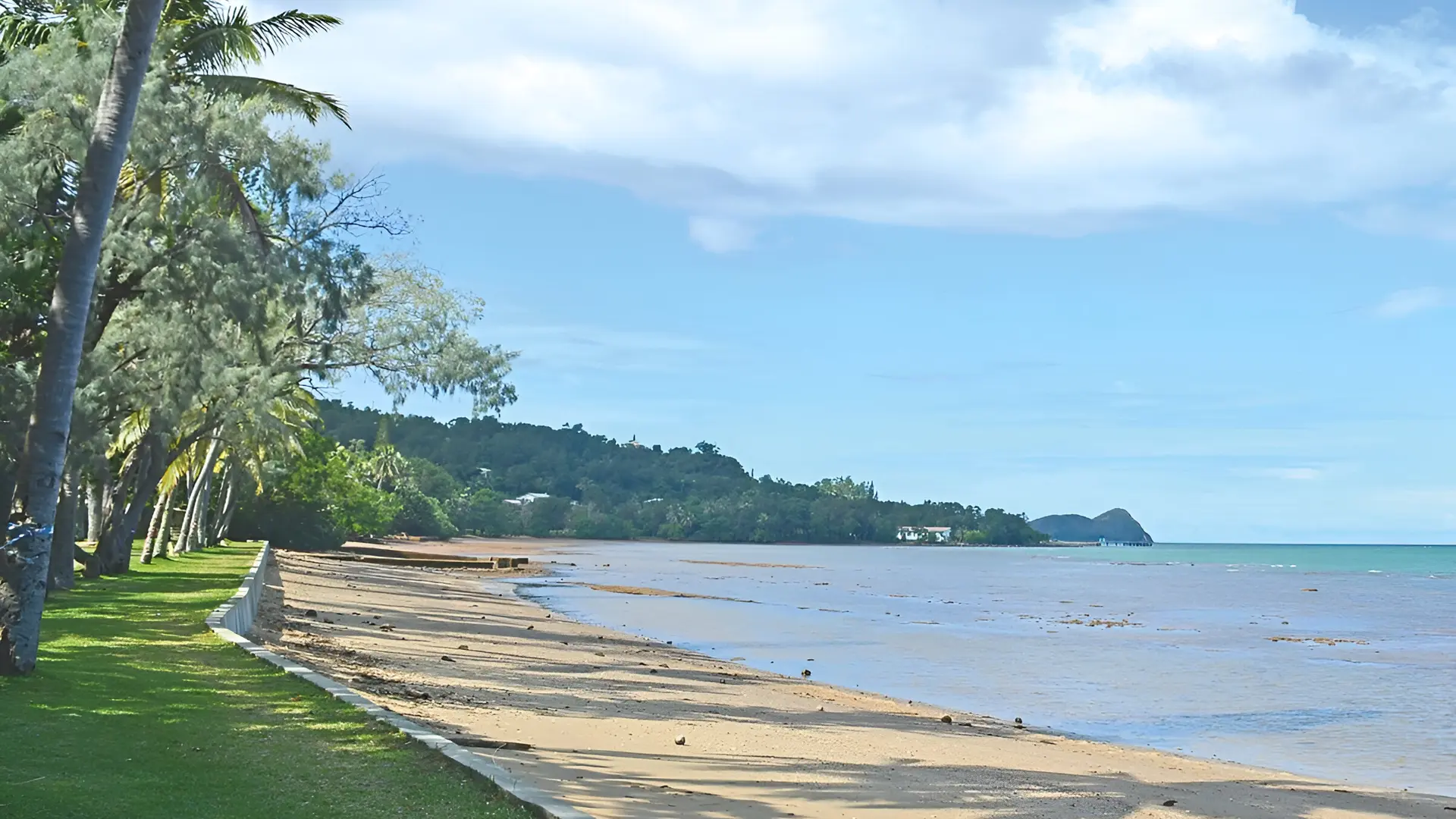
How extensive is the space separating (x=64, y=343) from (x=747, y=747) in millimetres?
7325

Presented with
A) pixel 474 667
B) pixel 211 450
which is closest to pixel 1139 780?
pixel 474 667

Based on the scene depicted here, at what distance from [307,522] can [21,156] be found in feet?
191

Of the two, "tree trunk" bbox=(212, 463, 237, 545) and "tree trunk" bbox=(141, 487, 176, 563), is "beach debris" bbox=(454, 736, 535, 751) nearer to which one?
"tree trunk" bbox=(141, 487, 176, 563)

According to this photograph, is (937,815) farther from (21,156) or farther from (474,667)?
(21,156)

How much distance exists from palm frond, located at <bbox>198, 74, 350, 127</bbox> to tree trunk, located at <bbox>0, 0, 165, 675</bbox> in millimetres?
9720

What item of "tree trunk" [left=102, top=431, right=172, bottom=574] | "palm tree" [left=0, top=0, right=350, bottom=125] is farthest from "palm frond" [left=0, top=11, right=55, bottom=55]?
"tree trunk" [left=102, top=431, right=172, bottom=574]

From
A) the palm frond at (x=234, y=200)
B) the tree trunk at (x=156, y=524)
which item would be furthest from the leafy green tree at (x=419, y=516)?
the palm frond at (x=234, y=200)

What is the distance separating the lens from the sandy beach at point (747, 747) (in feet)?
33.6

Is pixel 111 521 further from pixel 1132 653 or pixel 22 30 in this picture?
pixel 1132 653

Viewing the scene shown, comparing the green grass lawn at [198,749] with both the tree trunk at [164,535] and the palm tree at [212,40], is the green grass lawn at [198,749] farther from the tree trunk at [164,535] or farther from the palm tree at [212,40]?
the tree trunk at [164,535]

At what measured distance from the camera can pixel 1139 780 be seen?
13.1 metres

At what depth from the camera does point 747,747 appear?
1289 cm

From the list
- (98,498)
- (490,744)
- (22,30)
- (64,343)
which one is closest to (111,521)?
(98,498)

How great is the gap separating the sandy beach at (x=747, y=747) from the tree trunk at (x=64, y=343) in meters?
3.34
